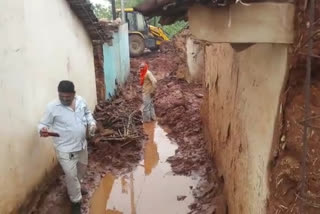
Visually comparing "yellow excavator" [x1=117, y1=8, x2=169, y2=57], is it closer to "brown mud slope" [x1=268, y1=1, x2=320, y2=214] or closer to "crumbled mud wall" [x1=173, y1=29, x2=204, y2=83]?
"crumbled mud wall" [x1=173, y1=29, x2=204, y2=83]

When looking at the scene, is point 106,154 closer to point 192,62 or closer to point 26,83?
point 26,83

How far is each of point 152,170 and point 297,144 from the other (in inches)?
231

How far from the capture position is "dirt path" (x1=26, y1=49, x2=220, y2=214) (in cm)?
740

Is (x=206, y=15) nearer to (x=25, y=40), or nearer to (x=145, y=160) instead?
(x=25, y=40)

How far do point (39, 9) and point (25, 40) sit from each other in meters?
1.12

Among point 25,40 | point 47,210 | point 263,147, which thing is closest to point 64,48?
point 25,40

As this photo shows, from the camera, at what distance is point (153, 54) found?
26.2 m

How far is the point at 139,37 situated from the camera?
25.0 meters

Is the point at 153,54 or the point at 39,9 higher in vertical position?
the point at 39,9

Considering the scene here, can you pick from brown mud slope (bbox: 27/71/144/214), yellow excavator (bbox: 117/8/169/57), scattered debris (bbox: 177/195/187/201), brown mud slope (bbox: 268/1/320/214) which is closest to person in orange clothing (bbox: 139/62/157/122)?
brown mud slope (bbox: 27/71/144/214)

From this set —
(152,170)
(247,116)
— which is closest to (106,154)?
(152,170)

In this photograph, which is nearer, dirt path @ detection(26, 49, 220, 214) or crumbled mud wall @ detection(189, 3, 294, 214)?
crumbled mud wall @ detection(189, 3, 294, 214)

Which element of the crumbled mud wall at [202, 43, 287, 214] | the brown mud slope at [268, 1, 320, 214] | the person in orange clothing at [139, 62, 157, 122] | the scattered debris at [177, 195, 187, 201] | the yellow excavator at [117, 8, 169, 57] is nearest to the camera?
the brown mud slope at [268, 1, 320, 214]

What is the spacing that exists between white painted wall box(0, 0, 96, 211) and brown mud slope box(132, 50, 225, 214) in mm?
2730
